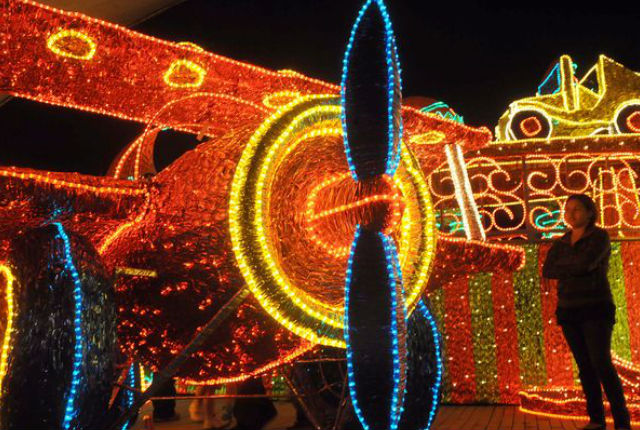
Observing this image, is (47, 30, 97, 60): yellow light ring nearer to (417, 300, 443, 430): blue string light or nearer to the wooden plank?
(417, 300, 443, 430): blue string light

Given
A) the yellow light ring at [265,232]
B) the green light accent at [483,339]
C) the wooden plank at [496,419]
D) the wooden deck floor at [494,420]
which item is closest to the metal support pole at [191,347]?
the yellow light ring at [265,232]

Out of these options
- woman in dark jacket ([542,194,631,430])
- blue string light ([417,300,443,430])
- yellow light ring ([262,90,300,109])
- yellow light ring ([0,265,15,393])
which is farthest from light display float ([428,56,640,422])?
yellow light ring ([0,265,15,393])

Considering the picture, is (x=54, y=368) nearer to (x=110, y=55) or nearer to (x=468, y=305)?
(x=110, y=55)

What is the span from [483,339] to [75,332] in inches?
181

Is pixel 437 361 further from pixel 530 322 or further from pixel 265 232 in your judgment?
pixel 530 322

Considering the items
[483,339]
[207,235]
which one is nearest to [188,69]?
[207,235]

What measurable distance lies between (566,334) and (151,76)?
8.62 feet

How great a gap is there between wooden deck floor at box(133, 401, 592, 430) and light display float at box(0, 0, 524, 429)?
1.79m

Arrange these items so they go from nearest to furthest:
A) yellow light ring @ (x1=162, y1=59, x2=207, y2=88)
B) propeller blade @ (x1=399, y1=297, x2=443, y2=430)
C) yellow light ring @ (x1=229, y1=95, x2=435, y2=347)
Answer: yellow light ring @ (x1=229, y1=95, x2=435, y2=347) → yellow light ring @ (x1=162, y1=59, x2=207, y2=88) → propeller blade @ (x1=399, y1=297, x2=443, y2=430)

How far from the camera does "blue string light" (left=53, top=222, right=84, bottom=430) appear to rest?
7.47ft

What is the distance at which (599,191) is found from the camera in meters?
6.31

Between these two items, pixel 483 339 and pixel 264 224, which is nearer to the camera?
pixel 264 224

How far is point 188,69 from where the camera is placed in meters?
2.94

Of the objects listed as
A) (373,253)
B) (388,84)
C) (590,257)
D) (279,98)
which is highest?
(279,98)
